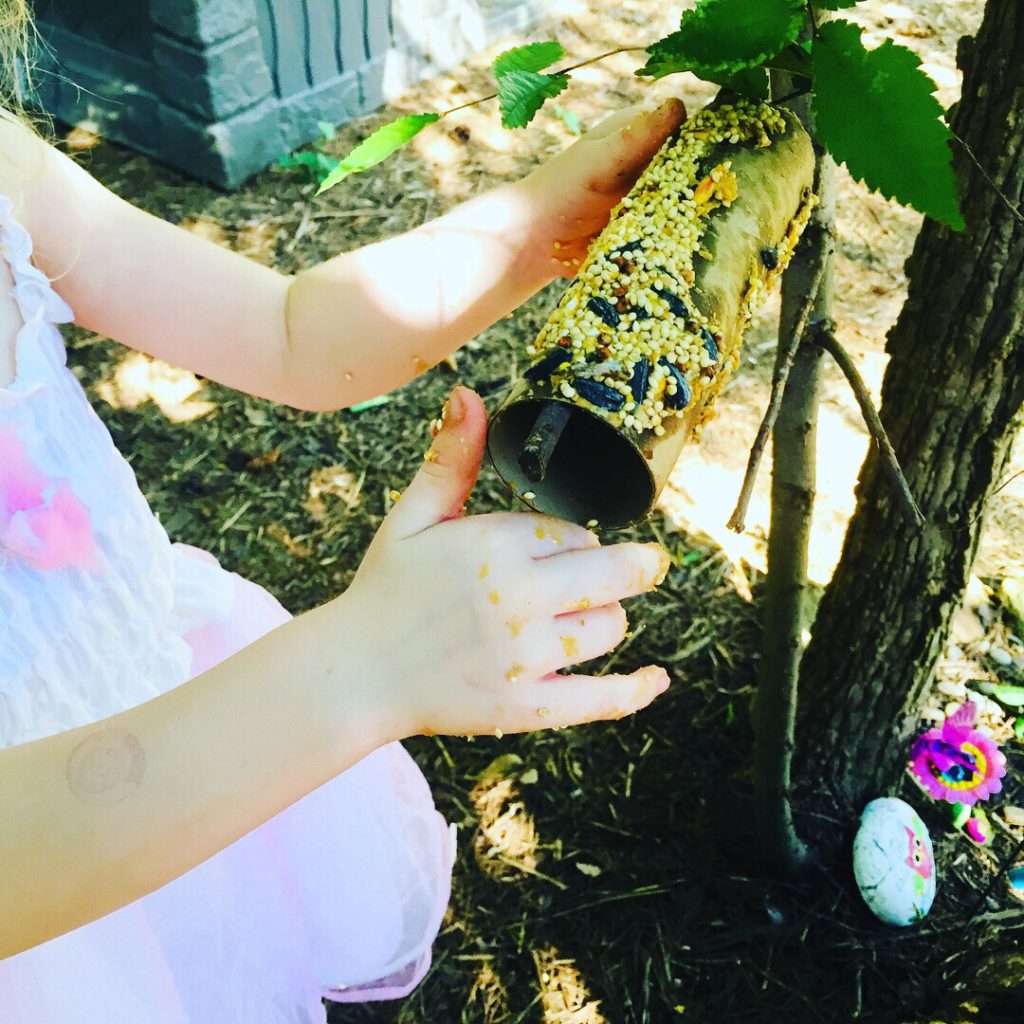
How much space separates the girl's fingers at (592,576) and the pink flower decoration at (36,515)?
2.41ft

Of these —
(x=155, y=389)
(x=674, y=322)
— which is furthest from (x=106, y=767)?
(x=155, y=389)

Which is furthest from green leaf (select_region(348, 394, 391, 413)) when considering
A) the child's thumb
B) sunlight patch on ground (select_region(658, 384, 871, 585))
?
the child's thumb

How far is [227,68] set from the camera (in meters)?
3.79

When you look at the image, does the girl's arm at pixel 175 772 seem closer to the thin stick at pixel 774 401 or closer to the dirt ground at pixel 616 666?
the thin stick at pixel 774 401

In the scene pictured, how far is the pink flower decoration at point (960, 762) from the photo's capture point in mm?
1896

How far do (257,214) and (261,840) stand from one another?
2.96 m

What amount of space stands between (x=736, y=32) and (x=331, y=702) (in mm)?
623

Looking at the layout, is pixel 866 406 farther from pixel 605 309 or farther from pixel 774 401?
pixel 605 309

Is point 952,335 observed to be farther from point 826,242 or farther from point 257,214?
point 257,214

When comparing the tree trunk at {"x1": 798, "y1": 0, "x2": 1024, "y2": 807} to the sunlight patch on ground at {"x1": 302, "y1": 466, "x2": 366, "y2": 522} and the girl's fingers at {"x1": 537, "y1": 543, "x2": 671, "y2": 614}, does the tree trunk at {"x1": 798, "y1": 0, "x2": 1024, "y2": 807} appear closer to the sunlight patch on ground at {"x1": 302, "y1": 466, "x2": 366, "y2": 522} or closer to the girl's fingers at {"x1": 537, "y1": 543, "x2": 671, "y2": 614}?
the girl's fingers at {"x1": 537, "y1": 543, "x2": 671, "y2": 614}

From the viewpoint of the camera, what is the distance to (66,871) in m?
0.79

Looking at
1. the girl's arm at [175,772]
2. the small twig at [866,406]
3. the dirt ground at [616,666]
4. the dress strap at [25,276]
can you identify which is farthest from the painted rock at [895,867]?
the dress strap at [25,276]

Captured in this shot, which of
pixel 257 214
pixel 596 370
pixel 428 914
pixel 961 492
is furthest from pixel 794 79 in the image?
pixel 257 214

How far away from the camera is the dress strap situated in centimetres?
118
